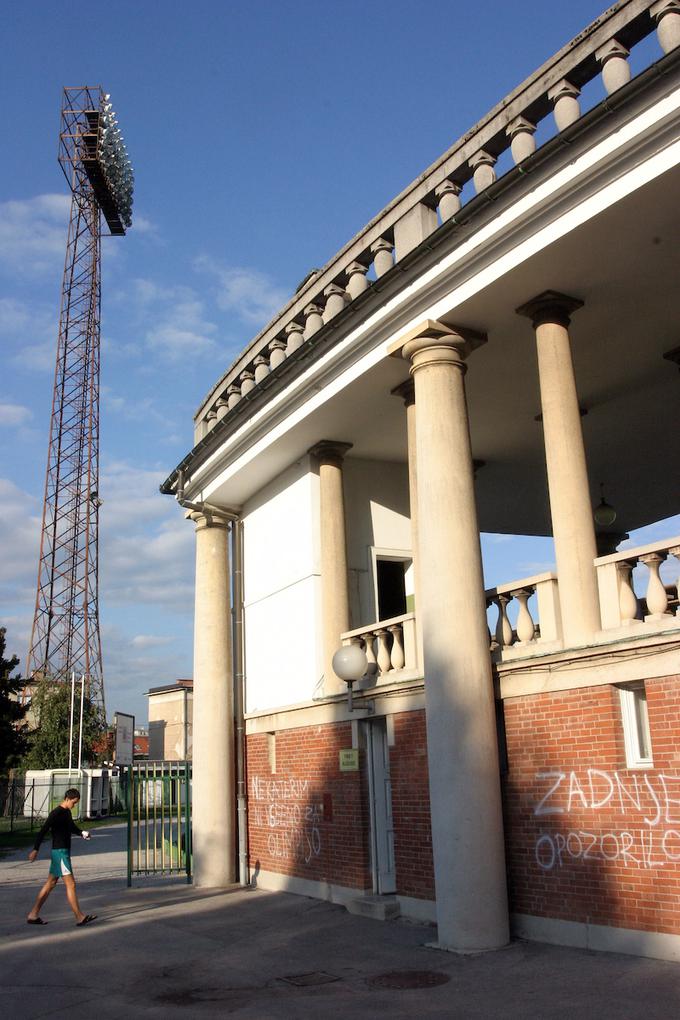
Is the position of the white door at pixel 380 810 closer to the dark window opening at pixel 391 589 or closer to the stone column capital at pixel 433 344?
the dark window opening at pixel 391 589

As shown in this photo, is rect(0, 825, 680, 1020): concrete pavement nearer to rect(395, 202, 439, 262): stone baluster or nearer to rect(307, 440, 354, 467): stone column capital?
rect(307, 440, 354, 467): stone column capital

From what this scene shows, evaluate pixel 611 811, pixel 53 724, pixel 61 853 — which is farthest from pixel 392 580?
pixel 53 724

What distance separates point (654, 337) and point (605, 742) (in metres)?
5.59

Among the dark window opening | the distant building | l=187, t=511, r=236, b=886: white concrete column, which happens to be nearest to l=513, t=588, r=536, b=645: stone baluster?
the dark window opening

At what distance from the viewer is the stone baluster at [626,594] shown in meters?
9.14

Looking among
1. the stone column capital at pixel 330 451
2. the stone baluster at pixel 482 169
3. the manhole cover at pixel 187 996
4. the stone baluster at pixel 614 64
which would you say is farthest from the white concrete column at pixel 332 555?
the stone baluster at pixel 614 64

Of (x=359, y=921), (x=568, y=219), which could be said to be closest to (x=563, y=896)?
(x=359, y=921)

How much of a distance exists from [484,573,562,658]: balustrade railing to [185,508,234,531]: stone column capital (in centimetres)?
792

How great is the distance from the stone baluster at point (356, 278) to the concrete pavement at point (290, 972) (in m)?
8.06

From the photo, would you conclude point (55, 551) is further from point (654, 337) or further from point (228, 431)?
point (654, 337)

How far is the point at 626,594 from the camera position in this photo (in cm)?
921

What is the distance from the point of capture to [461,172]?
10.9 meters

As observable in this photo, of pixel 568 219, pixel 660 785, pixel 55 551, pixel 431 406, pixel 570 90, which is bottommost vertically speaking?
pixel 660 785

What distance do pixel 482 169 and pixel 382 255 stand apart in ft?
7.10
